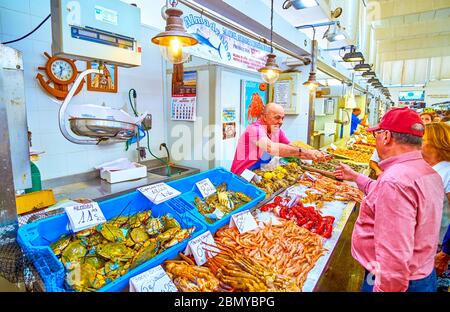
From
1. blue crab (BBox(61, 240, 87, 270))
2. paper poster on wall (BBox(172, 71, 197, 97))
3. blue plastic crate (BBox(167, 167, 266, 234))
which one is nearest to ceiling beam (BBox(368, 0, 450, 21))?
paper poster on wall (BBox(172, 71, 197, 97))

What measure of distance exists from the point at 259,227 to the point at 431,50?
1800 cm

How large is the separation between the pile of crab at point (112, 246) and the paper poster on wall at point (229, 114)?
10.2 feet

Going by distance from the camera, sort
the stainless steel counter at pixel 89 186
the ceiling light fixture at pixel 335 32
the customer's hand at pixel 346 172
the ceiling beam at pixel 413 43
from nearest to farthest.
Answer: the customer's hand at pixel 346 172 → the stainless steel counter at pixel 89 186 → the ceiling light fixture at pixel 335 32 → the ceiling beam at pixel 413 43

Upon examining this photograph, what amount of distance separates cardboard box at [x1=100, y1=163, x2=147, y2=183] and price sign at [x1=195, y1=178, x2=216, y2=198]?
179cm

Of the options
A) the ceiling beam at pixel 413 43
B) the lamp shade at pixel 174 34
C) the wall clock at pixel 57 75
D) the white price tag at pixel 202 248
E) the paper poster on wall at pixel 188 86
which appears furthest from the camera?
the ceiling beam at pixel 413 43

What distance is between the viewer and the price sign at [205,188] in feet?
7.95

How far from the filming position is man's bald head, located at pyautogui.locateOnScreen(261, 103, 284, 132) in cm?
345

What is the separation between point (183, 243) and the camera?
1.63 meters

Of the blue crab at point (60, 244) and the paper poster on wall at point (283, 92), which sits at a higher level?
the paper poster on wall at point (283, 92)

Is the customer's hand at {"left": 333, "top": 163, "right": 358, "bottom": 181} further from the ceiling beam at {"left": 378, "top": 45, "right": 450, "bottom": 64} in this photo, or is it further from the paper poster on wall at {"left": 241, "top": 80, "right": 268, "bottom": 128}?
the ceiling beam at {"left": 378, "top": 45, "right": 450, "bottom": 64}

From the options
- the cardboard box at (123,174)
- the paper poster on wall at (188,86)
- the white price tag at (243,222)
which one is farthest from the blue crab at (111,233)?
the paper poster on wall at (188,86)

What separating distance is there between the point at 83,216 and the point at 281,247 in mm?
1372

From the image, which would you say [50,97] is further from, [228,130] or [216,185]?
[228,130]

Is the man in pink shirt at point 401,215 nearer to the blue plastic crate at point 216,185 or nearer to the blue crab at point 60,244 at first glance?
the blue plastic crate at point 216,185
